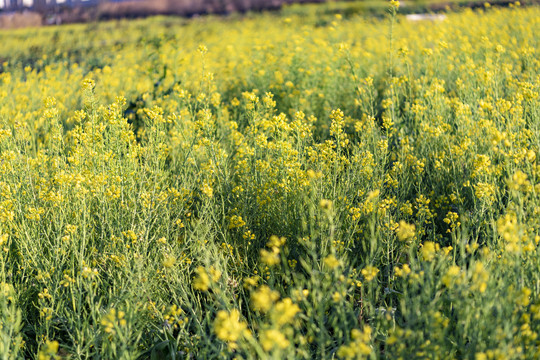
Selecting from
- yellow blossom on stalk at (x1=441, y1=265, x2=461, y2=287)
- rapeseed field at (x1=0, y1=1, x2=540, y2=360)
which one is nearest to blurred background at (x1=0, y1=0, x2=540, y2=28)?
rapeseed field at (x1=0, y1=1, x2=540, y2=360)

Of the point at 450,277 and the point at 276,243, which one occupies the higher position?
the point at 276,243

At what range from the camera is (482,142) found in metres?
2.78

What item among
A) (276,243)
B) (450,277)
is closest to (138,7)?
(276,243)

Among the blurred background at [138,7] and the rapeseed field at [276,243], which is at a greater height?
the blurred background at [138,7]

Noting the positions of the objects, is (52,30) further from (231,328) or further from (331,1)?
(231,328)

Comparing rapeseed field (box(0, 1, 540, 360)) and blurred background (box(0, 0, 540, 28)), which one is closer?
rapeseed field (box(0, 1, 540, 360))

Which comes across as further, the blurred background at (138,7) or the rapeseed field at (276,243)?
the blurred background at (138,7)

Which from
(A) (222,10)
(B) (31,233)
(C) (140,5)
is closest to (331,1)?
(A) (222,10)

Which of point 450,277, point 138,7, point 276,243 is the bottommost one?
point 450,277

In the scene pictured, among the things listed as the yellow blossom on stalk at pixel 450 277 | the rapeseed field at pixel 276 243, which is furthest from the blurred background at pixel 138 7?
the yellow blossom on stalk at pixel 450 277

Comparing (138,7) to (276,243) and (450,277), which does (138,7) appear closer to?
(276,243)

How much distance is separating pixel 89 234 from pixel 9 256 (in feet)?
1.56

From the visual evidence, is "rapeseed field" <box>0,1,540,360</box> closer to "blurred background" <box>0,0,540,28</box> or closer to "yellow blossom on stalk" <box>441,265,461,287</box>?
"yellow blossom on stalk" <box>441,265,461,287</box>

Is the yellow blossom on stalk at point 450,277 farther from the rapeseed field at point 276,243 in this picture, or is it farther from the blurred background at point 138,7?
the blurred background at point 138,7
